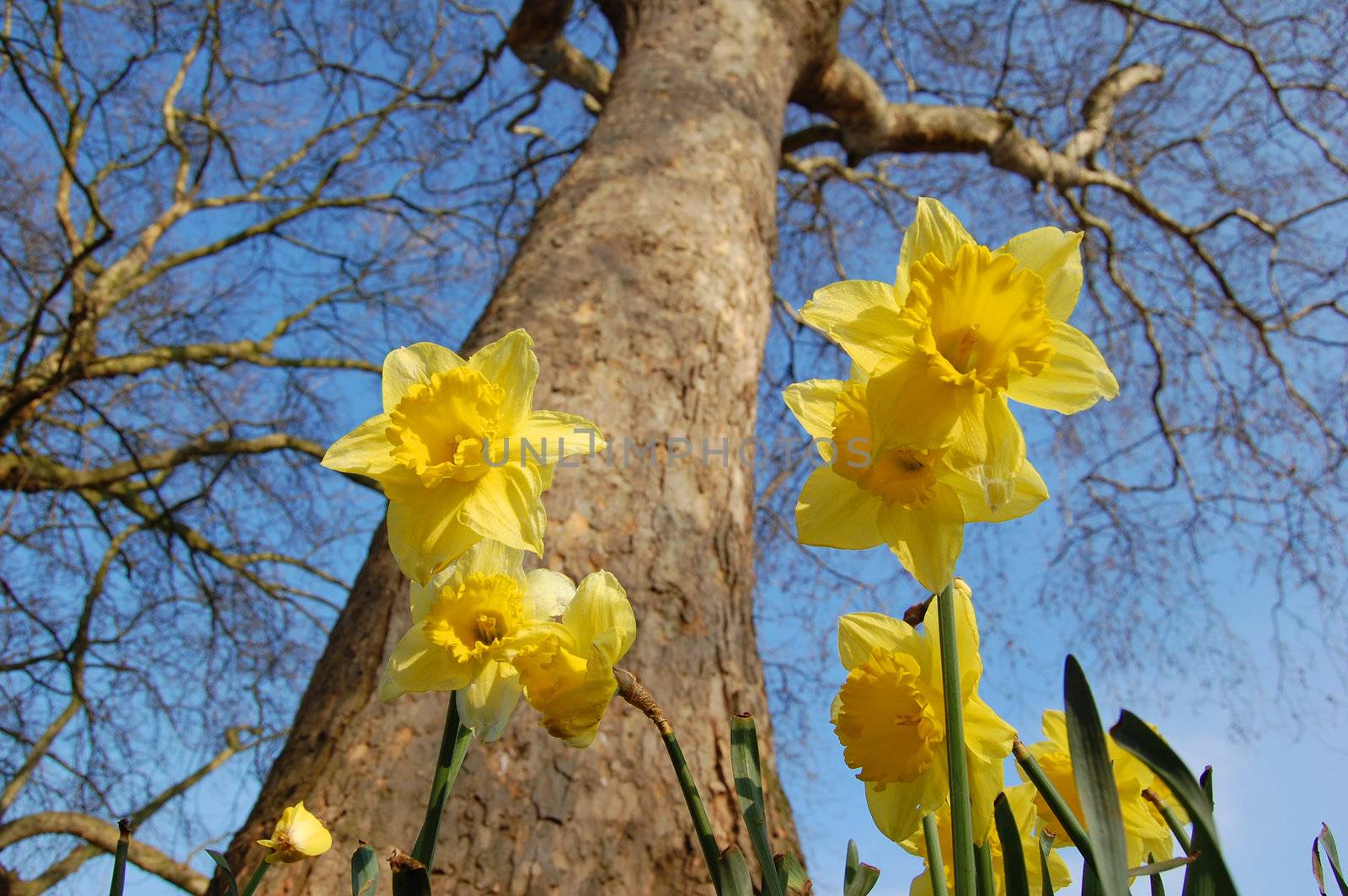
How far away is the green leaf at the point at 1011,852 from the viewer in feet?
1.38

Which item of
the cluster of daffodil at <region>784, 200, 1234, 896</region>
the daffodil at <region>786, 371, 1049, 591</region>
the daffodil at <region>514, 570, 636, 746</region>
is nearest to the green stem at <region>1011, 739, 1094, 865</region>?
the cluster of daffodil at <region>784, 200, 1234, 896</region>

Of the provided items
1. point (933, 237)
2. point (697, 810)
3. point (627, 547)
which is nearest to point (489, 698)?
point (697, 810)

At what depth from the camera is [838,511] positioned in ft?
1.57

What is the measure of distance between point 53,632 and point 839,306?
4138mm

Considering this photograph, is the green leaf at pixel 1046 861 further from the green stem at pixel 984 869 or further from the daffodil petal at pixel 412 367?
the daffodil petal at pixel 412 367

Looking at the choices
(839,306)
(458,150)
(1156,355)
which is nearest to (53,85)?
(458,150)

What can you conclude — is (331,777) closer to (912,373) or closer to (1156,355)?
(912,373)

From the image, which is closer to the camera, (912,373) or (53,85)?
(912,373)

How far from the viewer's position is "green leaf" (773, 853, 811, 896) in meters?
0.48

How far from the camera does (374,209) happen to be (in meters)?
4.81

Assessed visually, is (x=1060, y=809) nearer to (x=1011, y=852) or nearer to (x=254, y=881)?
(x=1011, y=852)

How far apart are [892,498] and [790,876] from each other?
0.24m

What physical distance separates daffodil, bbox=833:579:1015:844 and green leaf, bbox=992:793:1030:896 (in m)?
0.04

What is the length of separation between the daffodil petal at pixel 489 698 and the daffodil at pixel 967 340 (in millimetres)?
251
